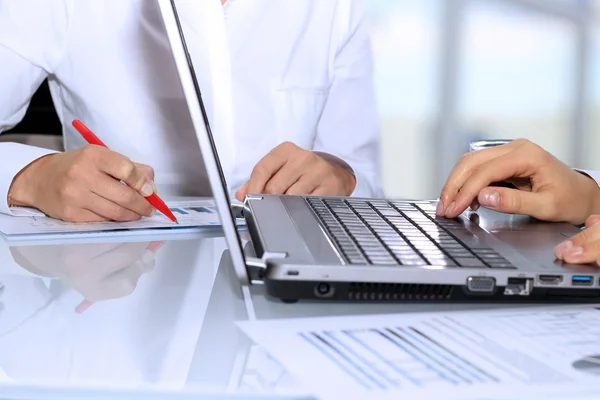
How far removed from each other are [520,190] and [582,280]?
26 centimetres

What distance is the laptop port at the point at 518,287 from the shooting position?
594 mm

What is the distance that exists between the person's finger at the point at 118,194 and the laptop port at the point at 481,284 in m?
0.47

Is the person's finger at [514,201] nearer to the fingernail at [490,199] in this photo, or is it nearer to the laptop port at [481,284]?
the fingernail at [490,199]

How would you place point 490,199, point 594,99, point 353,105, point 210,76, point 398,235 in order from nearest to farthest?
point 398,235 < point 490,199 < point 210,76 < point 353,105 < point 594,99

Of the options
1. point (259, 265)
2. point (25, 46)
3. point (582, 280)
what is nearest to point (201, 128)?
point (259, 265)

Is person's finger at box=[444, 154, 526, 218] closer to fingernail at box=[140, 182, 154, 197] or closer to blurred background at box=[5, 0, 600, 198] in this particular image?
fingernail at box=[140, 182, 154, 197]

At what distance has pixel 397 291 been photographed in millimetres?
580

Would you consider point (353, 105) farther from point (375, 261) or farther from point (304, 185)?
point (375, 261)

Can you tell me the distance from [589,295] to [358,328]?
0.21m

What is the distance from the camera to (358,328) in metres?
0.54

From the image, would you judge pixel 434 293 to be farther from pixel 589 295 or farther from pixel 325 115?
pixel 325 115

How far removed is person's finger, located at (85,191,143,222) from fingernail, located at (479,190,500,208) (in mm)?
415

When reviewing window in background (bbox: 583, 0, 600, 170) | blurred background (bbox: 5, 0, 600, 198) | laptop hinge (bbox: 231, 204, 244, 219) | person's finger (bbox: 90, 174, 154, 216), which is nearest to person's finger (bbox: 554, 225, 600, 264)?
laptop hinge (bbox: 231, 204, 244, 219)

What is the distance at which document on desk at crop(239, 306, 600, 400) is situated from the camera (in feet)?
1.43
